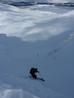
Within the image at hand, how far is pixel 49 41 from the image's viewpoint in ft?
24.4

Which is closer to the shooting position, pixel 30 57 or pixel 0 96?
pixel 0 96

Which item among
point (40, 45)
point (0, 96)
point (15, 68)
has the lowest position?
point (0, 96)


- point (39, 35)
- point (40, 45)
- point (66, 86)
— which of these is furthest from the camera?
point (39, 35)

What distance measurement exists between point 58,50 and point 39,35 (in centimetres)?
95

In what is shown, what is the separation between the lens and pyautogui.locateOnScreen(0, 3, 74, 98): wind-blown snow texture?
4.89m

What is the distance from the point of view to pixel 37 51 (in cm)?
695

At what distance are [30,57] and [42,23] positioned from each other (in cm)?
203

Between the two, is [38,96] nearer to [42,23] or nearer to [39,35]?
[39,35]

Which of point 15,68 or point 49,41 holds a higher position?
point 49,41

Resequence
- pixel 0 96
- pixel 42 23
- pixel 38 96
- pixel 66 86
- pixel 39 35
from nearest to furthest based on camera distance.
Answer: pixel 0 96, pixel 38 96, pixel 66 86, pixel 39 35, pixel 42 23

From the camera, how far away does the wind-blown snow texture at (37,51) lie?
16.1ft

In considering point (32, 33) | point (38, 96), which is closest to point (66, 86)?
point (38, 96)

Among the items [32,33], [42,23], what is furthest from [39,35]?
[42,23]

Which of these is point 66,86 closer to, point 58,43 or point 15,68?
point 15,68
